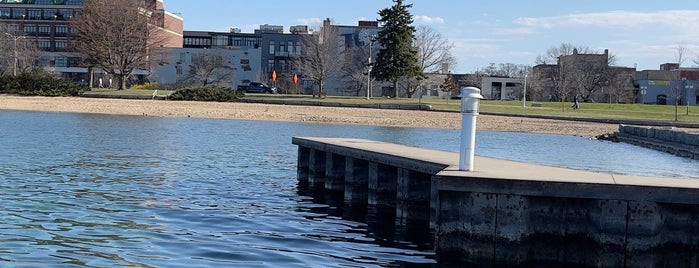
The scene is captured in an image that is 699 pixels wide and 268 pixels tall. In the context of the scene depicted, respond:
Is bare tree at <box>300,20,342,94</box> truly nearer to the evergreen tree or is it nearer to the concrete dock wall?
the evergreen tree

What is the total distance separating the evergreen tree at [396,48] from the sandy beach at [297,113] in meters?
14.6

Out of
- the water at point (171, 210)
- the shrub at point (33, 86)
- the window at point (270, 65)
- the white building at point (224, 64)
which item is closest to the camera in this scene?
the water at point (171, 210)

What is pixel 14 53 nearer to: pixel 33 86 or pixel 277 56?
pixel 33 86

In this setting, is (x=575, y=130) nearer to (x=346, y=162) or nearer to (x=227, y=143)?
(x=227, y=143)

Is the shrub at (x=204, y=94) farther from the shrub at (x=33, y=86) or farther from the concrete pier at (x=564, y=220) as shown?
the concrete pier at (x=564, y=220)

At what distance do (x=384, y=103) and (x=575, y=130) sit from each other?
2260 centimetres

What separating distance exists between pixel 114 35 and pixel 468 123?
88.3 metres

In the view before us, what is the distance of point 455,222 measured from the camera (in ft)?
42.2

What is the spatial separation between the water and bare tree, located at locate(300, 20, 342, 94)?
238 feet

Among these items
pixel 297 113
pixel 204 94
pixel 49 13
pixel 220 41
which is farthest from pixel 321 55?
pixel 49 13

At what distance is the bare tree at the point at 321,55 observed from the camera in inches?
4245

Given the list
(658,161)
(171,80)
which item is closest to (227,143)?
(658,161)

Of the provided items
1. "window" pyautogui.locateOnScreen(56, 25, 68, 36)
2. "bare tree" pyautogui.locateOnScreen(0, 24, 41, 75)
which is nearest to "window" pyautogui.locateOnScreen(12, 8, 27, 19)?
"window" pyautogui.locateOnScreen(56, 25, 68, 36)

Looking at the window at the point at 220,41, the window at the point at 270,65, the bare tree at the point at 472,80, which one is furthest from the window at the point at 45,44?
the bare tree at the point at 472,80
